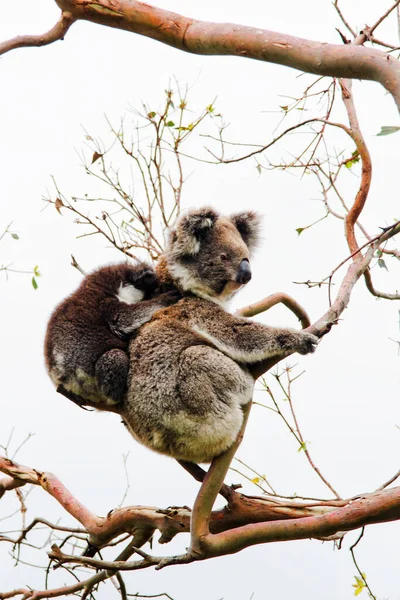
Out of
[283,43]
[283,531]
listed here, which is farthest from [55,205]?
[283,531]

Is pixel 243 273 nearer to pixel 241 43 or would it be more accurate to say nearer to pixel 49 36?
pixel 241 43

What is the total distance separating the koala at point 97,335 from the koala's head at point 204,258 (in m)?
0.17

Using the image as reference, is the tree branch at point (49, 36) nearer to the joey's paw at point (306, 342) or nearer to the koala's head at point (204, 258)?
the koala's head at point (204, 258)

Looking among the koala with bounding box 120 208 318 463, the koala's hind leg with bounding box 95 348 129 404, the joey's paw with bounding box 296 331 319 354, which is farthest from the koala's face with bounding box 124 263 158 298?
the joey's paw with bounding box 296 331 319 354

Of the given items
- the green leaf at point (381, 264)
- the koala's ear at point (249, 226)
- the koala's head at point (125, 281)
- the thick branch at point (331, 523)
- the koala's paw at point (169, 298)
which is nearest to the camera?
the thick branch at point (331, 523)

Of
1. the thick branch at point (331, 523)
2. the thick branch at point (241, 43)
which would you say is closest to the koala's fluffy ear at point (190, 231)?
the thick branch at point (241, 43)

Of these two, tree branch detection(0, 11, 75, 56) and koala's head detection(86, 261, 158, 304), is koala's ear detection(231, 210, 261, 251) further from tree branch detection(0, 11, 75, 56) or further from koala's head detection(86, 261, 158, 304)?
tree branch detection(0, 11, 75, 56)

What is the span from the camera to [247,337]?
12.1 ft

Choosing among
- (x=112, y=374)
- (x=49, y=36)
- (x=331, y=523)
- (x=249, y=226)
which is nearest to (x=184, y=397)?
(x=112, y=374)

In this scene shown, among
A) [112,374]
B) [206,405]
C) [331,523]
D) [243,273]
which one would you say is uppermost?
[243,273]

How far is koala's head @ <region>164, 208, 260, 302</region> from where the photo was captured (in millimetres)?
4059

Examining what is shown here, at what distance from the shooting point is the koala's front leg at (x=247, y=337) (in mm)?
3543

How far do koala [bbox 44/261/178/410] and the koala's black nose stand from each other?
0.39m

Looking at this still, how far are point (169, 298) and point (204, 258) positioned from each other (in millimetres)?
298
